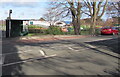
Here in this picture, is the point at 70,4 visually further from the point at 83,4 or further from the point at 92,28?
the point at 92,28

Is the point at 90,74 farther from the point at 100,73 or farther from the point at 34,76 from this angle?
the point at 34,76

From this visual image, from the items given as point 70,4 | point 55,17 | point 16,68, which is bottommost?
point 16,68

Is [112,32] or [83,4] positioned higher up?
[83,4]

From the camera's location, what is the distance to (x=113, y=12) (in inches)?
1695

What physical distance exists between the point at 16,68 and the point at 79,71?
2.47m

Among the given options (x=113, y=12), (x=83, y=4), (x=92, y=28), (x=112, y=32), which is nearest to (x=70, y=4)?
(x=83, y=4)

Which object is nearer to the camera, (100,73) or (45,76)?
(45,76)

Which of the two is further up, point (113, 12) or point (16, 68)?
point (113, 12)

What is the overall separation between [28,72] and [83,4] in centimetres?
2609

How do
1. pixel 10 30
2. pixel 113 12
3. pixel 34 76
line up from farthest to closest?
pixel 113 12, pixel 10 30, pixel 34 76

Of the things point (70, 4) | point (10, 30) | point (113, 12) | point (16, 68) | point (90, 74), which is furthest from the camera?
point (113, 12)

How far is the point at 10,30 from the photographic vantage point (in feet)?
79.1

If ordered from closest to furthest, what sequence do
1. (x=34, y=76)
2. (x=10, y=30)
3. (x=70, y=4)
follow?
1. (x=34, y=76)
2. (x=10, y=30)
3. (x=70, y=4)

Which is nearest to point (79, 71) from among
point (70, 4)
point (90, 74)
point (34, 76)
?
point (90, 74)
